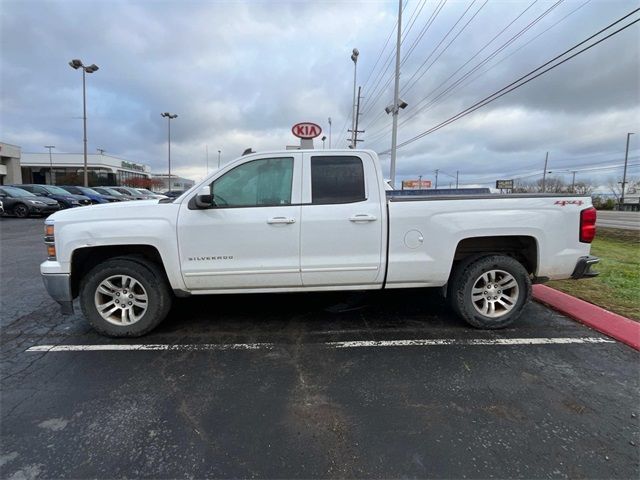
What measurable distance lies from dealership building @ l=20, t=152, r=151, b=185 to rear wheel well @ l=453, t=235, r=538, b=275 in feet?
231

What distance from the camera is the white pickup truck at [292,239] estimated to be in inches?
155

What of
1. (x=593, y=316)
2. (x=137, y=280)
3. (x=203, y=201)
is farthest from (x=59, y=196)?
(x=593, y=316)

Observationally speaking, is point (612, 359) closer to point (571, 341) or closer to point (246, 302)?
point (571, 341)

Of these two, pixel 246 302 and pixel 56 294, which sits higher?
pixel 56 294

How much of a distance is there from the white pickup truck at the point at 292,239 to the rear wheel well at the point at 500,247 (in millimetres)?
55

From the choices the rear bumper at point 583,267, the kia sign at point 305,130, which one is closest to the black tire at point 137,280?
the kia sign at point 305,130

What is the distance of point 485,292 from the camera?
4.29 m

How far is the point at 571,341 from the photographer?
3986 millimetres

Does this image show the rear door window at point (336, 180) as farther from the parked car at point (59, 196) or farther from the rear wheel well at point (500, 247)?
the parked car at point (59, 196)

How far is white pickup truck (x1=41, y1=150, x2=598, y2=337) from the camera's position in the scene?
393cm

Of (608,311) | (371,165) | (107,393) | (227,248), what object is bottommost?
(107,393)

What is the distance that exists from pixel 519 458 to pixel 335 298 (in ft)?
10.6

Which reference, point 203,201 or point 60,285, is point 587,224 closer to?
point 203,201

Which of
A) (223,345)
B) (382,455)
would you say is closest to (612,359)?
(382,455)
